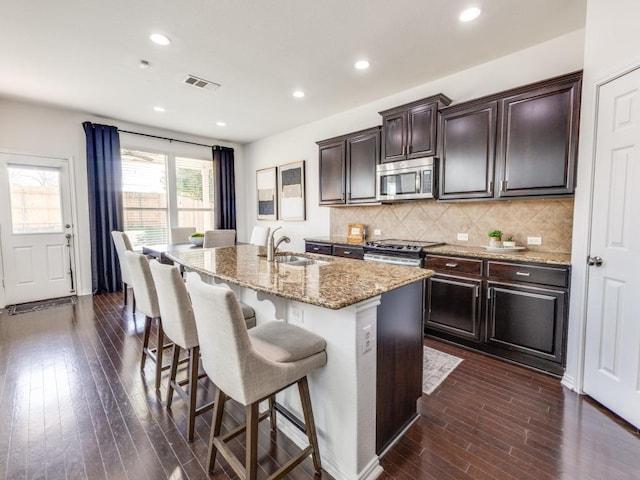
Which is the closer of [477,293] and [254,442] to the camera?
[254,442]

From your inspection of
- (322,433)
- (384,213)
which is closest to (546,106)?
(384,213)

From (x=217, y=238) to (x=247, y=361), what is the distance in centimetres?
339

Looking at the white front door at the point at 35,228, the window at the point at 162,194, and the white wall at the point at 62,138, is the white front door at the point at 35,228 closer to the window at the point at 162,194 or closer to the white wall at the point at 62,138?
the white wall at the point at 62,138

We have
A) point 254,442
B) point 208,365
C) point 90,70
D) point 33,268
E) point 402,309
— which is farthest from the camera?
point 33,268

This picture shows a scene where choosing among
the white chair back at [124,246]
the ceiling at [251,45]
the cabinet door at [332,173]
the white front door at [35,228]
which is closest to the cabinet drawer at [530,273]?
the ceiling at [251,45]

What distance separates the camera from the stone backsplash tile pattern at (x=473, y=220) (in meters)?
2.78

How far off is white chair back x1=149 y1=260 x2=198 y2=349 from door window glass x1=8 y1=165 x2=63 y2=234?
4.19 meters

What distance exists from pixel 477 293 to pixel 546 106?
Answer: 1.70 meters

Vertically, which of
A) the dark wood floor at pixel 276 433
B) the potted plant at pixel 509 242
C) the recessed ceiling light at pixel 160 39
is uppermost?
the recessed ceiling light at pixel 160 39

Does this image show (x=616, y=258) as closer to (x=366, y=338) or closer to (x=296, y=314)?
(x=366, y=338)

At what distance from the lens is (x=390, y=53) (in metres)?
2.96

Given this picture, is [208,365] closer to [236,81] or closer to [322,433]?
[322,433]

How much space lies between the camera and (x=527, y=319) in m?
2.49

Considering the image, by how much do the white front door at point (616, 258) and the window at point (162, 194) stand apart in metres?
6.04
